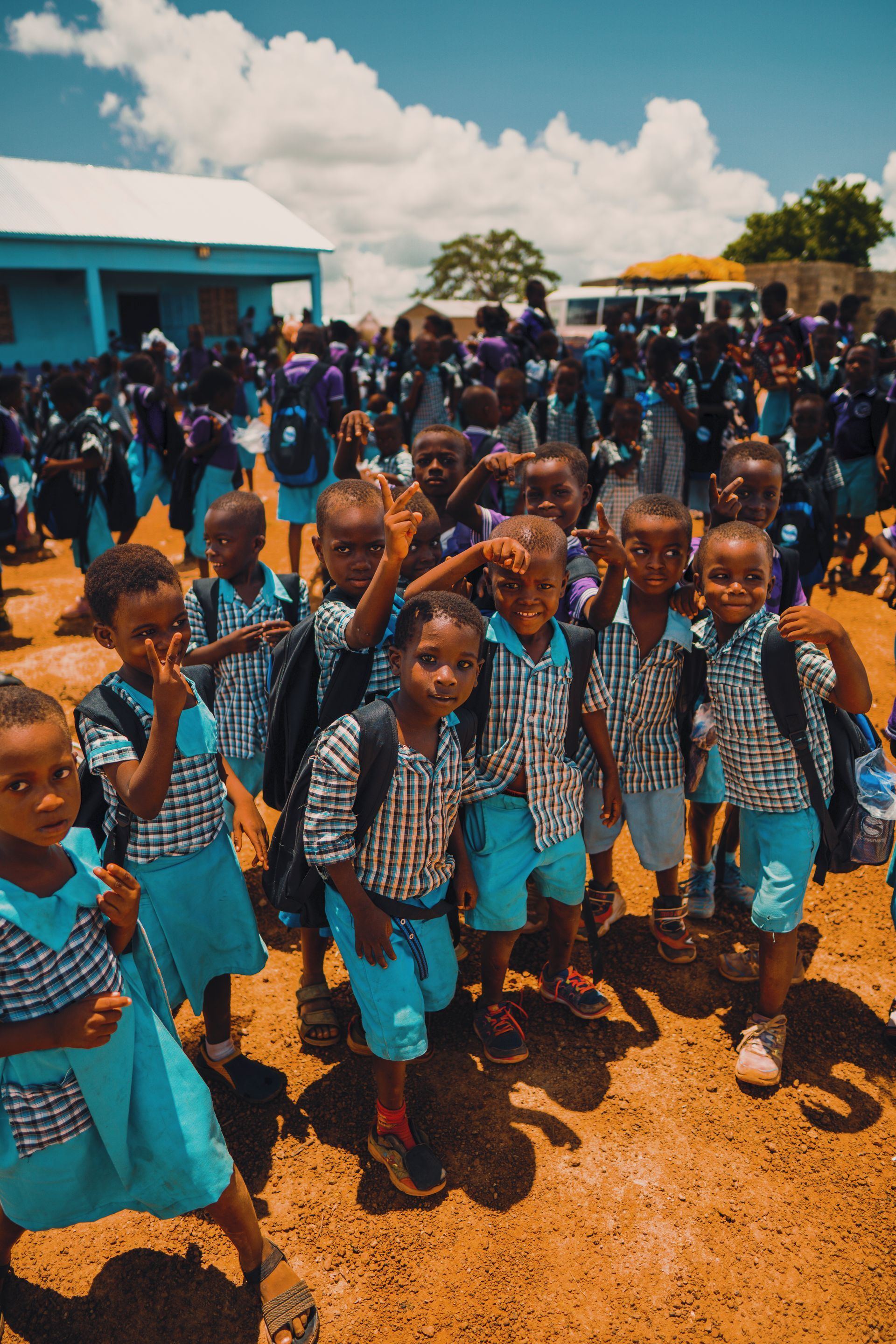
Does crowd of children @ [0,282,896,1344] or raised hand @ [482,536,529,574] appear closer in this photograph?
crowd of children @ [0,282,896,1344]

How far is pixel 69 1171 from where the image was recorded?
5.58 ft

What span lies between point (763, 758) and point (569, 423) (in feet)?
14.7

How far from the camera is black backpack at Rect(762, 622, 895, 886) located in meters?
2.39

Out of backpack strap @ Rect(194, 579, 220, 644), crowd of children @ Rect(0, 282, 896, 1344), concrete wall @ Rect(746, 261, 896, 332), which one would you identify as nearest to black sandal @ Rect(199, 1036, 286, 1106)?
crowd of children @ Rect(0, 282, 896, 1344)

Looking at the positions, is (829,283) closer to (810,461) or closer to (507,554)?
(810,461)

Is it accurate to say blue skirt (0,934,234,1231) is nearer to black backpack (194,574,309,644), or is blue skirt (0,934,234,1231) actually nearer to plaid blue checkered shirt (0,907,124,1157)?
plaid blue checkered shirt (0,907,124,1157)

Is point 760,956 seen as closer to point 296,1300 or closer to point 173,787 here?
point 296,1300

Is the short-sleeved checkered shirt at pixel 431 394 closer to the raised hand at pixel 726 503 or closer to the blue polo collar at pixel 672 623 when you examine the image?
the raised hand at pixel 726 503

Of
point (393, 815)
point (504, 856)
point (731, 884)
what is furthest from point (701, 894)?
point (393, 815)

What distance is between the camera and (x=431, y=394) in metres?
7.28

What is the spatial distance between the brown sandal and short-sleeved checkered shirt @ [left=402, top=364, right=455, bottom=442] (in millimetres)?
5430

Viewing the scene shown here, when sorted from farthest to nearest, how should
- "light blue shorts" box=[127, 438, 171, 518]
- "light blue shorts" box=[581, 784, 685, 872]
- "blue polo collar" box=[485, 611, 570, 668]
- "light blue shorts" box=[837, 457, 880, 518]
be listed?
"light blue shorts" box=[837, 457, 880, 518], "light blue shorts" box=[127, 438, 171, 518], "light blue shorts" box=[581, 784, 685, 872], "blue polo collar" box=[485, 611, 570, 668]

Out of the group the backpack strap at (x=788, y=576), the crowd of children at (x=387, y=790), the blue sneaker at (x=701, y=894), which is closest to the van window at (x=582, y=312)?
the crowd of children at (x=387, y=790)

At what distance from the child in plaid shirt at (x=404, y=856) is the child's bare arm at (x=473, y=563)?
145 millimetres
